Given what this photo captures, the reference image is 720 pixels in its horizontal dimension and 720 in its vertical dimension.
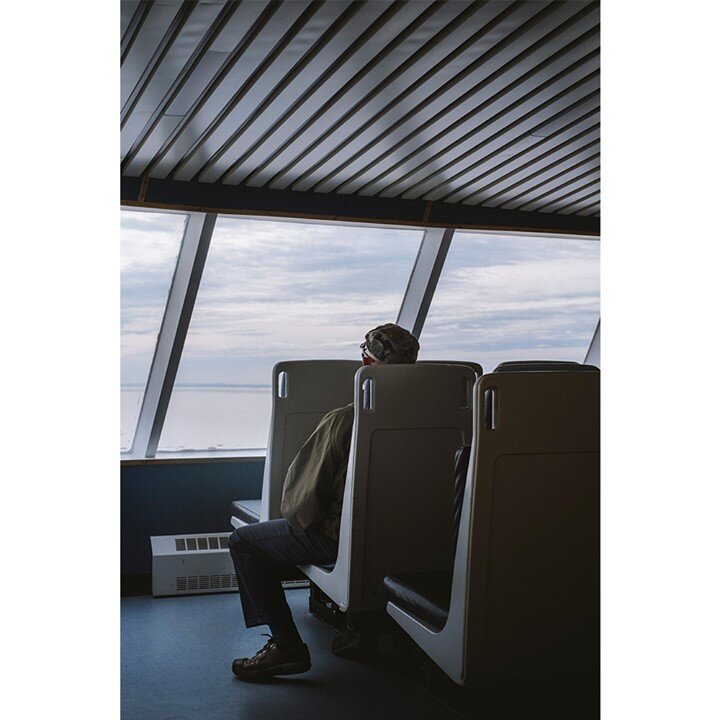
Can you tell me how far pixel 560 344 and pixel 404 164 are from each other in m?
3.29

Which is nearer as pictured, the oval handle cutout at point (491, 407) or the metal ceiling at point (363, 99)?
the oval handle cutout at point (491, 407)

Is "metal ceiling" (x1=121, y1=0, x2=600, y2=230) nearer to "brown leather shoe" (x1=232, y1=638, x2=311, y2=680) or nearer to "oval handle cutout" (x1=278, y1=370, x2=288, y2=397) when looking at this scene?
"oval handle cutout" (x1=278, y1=370, x2=288, y2=397)

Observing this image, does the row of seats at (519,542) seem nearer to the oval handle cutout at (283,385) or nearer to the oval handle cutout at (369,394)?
the oval handle cutout at (369,394)

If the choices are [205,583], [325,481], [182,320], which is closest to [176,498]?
[205,583]

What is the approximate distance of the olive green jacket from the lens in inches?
146

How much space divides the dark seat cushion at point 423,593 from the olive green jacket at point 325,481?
496mm

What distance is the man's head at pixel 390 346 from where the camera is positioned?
396cm

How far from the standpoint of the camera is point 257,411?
282 inches

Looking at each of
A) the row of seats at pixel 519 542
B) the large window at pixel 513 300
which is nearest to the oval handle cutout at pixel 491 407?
the row of seats at pixel 519 542

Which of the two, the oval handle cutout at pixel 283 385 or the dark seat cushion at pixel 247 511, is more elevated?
the oval handle cutout at pixel 283 385

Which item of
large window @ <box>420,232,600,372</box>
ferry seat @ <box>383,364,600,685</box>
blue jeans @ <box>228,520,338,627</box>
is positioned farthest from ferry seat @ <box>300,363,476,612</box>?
large window @ <box>420,232,600,372</box>

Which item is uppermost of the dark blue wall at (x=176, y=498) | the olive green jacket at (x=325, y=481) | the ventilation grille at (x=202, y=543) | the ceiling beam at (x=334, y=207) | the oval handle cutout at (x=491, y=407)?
the ceiling beam at (x=334, y=207)
